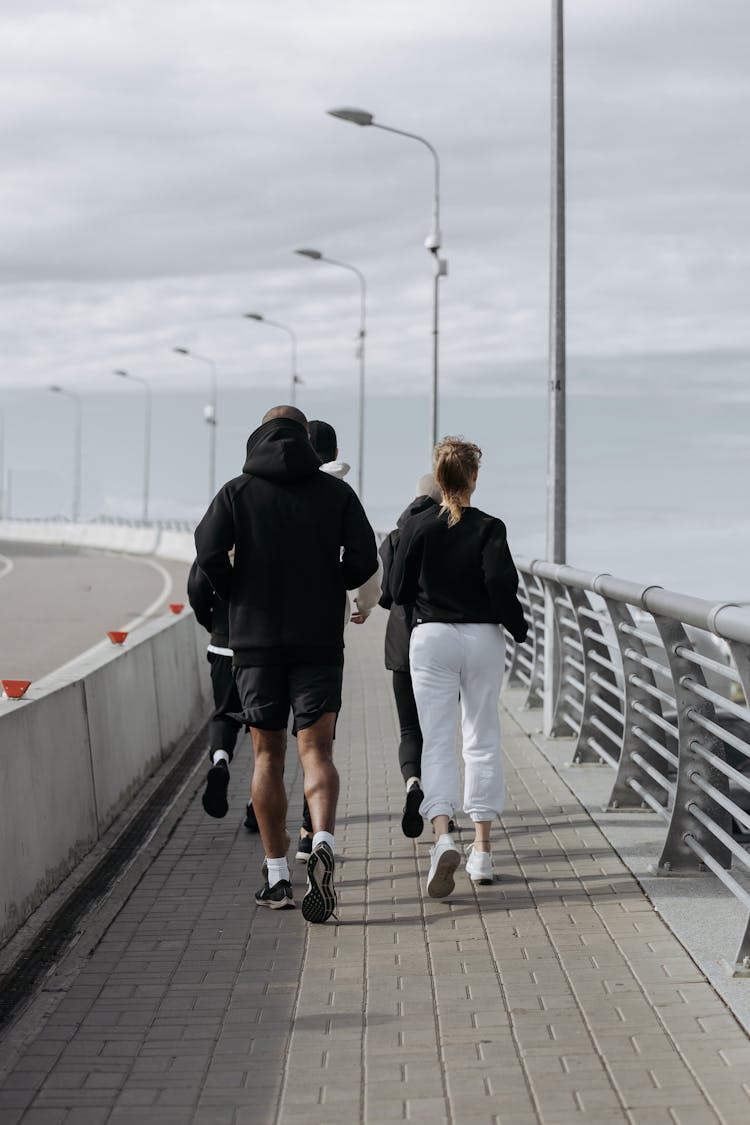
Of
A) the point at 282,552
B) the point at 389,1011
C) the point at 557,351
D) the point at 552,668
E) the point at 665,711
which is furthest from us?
the point at 557,351

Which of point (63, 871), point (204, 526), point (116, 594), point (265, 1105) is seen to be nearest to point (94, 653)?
point (63, 871)

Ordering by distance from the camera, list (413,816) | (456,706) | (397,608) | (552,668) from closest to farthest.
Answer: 1. (456,706)
2. (413,816)
3. (397,608)
4. (552,668)

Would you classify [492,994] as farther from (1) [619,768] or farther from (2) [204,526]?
(1) [619,768]

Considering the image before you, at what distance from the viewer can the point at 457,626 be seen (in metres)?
7.08

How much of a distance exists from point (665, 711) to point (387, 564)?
5159 mm

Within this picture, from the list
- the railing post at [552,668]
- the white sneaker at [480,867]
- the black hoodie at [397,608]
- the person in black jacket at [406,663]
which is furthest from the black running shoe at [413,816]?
the railing post at [552,668]

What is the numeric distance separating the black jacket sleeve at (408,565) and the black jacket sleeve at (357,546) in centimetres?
36

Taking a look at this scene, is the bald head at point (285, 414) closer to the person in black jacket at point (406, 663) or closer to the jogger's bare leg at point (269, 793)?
the person in black jacket at point (406, 663)

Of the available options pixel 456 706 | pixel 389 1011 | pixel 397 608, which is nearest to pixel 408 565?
pixel 456 706

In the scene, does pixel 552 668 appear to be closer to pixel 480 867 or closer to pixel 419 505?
pixel 419 505

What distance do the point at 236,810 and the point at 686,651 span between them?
2987 millimetres

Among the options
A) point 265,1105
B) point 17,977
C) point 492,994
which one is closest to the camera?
point 265,1105

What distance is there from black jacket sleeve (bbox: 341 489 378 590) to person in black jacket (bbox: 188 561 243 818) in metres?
0.61

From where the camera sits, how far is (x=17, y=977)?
5.75 metres
